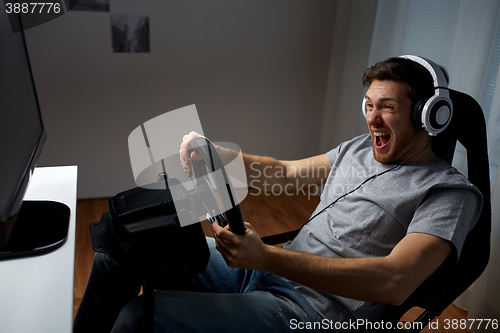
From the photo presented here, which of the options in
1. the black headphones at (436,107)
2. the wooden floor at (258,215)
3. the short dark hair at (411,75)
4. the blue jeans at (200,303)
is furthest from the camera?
the wooden floor at (258,215)

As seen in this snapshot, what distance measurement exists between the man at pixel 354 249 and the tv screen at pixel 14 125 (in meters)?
0.35

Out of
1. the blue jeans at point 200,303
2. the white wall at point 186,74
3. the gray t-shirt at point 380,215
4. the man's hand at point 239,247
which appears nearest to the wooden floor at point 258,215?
the white wall at point 186,74

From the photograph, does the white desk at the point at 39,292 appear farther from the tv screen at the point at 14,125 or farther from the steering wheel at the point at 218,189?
the steering wheel at the point at 218,189

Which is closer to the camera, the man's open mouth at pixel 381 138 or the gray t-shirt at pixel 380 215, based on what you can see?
the gray t-shirt at pixel 380 215

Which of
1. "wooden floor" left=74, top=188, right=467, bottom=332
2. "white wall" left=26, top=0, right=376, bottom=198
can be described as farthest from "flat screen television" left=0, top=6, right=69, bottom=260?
"white wall" left=26, top=0, right=376, bottom=198

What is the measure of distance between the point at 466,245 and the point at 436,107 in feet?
1.18

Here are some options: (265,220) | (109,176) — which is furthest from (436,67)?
(109,176)

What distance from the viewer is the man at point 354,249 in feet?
2.99

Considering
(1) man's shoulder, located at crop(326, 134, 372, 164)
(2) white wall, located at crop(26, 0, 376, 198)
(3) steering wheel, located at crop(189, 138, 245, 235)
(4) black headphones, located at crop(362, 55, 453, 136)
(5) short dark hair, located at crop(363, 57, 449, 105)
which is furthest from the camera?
(2) white wall, located at crop(26, 0, 376, 198)

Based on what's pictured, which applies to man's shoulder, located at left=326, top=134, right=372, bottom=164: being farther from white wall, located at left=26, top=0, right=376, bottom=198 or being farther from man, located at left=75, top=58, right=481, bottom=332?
white wall, located at left=26, top=0, right=376, bottom=198

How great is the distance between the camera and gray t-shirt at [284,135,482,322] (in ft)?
3.22

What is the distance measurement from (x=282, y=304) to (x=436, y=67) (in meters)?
0.75

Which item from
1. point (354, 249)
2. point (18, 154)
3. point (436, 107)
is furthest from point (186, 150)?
point (436, 107)

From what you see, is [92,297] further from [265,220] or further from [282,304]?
[265,220]
